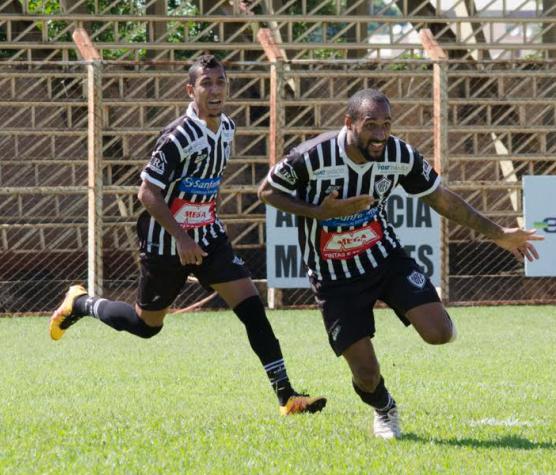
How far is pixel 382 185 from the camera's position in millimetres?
7051

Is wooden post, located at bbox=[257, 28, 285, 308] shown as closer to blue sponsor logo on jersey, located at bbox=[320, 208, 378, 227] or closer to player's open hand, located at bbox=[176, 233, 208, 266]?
player's open hand, located at bbox=[176, 233, 208, 266]

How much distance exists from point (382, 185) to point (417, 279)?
53cm

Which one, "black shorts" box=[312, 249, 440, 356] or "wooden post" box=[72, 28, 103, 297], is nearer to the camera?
"black shorts" box=[312, 249, 440, 356]

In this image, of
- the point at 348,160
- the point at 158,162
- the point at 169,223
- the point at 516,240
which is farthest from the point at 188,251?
the point at 516,240

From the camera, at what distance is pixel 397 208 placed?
1661cm

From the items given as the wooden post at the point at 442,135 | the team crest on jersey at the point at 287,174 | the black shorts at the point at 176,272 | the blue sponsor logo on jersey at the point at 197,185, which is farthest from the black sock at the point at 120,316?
the wooden post at the point at 442,135

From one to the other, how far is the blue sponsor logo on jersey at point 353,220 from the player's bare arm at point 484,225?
0.35 m

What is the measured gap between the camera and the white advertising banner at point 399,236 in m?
16.4

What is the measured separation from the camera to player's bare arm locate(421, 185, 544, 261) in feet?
23.3

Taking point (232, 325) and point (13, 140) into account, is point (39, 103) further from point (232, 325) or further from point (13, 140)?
point (232, 325)

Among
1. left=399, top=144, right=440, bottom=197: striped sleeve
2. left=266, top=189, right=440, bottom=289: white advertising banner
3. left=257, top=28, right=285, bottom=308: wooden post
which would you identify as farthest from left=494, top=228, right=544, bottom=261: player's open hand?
left=257, top=28, right=285, bottom=308: wooden post

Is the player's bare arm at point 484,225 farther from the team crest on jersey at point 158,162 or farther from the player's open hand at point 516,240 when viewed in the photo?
the team crest on jersey at point 158,162

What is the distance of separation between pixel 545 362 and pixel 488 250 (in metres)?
9.33

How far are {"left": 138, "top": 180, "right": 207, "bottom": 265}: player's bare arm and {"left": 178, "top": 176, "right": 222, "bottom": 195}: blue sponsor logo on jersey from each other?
36 centimetres
